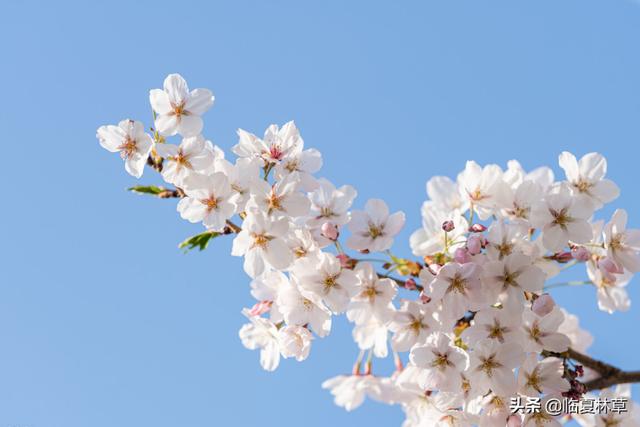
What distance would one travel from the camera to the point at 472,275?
223 centimetres

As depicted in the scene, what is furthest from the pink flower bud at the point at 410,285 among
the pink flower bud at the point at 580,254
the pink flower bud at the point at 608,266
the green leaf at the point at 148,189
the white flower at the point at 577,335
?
the white flower at the point at 577,335

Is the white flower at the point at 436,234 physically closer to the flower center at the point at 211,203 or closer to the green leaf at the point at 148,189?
the flower center at the point at 211,203

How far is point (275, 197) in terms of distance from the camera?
7.43 ft

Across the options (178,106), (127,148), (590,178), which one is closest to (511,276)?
(590,178)

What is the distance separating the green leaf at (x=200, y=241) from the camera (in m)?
2.50

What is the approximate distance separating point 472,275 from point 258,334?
910 mm

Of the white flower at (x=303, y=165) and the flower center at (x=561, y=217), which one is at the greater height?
the white flower at (x=303, y=165)

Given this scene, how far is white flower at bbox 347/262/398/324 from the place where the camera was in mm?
2453

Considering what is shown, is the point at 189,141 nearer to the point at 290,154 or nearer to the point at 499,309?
the point at 290,154

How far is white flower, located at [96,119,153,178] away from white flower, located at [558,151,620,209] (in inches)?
59.7

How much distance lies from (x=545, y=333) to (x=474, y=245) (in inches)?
16.9

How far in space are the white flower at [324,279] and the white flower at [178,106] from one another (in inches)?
22.8

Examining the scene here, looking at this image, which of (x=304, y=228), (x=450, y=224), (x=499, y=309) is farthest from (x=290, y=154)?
(x=499, y=309)

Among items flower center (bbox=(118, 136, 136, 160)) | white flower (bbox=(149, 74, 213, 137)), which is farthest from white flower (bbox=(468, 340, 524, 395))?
flower center (bbox=(118, 136, 136, 160))
